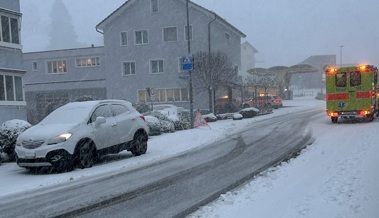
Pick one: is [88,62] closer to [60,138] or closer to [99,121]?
[99,121]

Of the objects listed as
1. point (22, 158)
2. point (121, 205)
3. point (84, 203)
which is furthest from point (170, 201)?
point (22, 158)

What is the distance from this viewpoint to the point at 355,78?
64.1 feet

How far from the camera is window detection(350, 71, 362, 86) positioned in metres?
19.5

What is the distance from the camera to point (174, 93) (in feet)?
124

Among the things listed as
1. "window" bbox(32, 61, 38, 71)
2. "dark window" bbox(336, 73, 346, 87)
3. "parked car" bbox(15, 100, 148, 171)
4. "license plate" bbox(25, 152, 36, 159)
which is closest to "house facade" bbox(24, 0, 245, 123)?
"window" bbox(32, 61, 38, 71)

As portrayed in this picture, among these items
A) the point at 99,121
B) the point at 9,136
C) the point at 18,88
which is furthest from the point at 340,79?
the point at 18,88

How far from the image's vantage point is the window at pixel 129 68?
38906 millimetres

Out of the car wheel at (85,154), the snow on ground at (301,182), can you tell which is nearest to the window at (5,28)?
the snow on ground at (301,182)

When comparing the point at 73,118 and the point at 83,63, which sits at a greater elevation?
the point at 83,63

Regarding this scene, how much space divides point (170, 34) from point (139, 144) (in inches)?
1058

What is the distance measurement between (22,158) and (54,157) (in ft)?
2.78

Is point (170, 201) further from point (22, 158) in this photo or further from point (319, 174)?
point (22, 158)

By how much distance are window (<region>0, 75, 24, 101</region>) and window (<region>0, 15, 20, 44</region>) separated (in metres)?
1.75

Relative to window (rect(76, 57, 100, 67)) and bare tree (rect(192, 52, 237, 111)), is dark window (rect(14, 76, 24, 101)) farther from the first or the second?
window (rect(76, 57, 100, 67))
